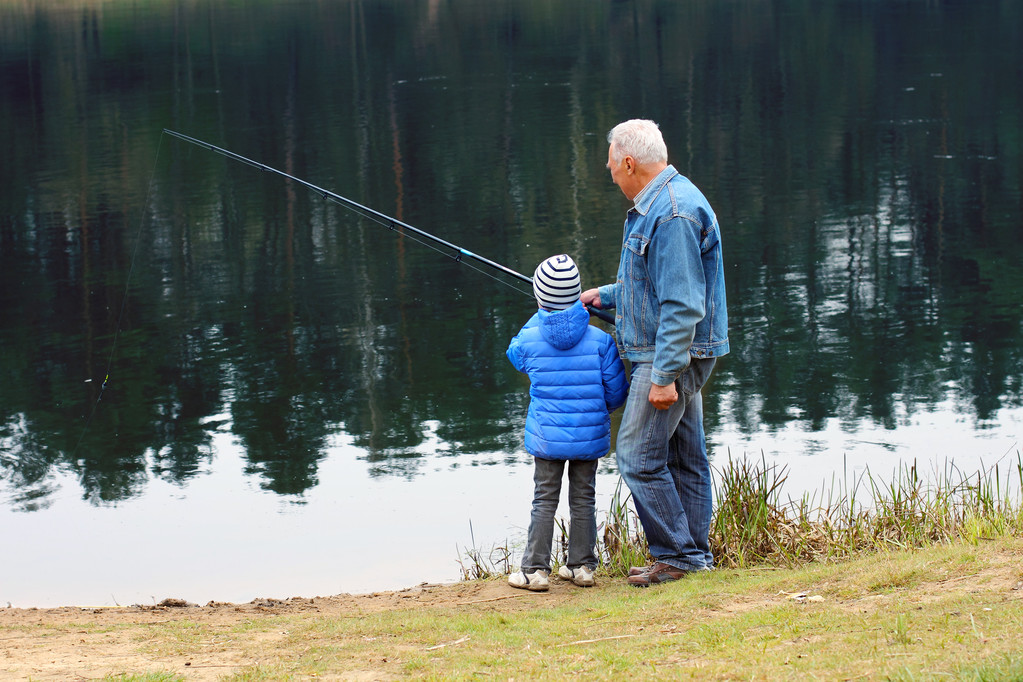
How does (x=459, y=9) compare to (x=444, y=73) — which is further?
(x=459, y=9)

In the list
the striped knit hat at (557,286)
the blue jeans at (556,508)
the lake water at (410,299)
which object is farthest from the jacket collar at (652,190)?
the lake water at (410,299)

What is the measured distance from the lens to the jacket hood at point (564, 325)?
4.80 m

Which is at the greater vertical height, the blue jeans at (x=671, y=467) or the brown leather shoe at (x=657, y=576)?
the blue jeans at (x=671, y=467)

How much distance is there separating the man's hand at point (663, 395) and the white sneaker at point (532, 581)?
0.93m

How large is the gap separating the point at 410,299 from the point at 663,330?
311 inches

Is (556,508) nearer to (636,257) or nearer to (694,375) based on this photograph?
(694,375)

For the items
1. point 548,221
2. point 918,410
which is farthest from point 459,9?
point 918,410

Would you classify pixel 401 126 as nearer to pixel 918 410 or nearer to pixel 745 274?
pixel 745 274

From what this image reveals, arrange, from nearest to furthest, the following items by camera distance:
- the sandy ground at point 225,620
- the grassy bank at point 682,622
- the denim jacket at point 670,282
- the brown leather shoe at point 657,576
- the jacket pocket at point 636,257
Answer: the grassy bank at point 682,622 < the sandy ground at point 225,620 < the denim jacket at point 670,282 < the jacket pocket at point 636,257 < the brown leather shoe at point 657,576

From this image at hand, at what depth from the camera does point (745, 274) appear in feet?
41.2

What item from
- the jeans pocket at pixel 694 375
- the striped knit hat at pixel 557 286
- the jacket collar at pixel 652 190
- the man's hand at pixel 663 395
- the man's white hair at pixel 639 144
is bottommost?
the man's hand at pixel 663 395

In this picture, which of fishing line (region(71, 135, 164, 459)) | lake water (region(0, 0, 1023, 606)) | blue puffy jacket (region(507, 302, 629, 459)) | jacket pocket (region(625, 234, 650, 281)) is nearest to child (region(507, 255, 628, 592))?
blue puffy jacket (region(507, 302, 629, 459))

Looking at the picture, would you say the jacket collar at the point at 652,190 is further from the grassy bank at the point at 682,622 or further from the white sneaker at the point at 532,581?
the white sneaker at the point at 532,581

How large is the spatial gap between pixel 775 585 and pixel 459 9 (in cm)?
4827
